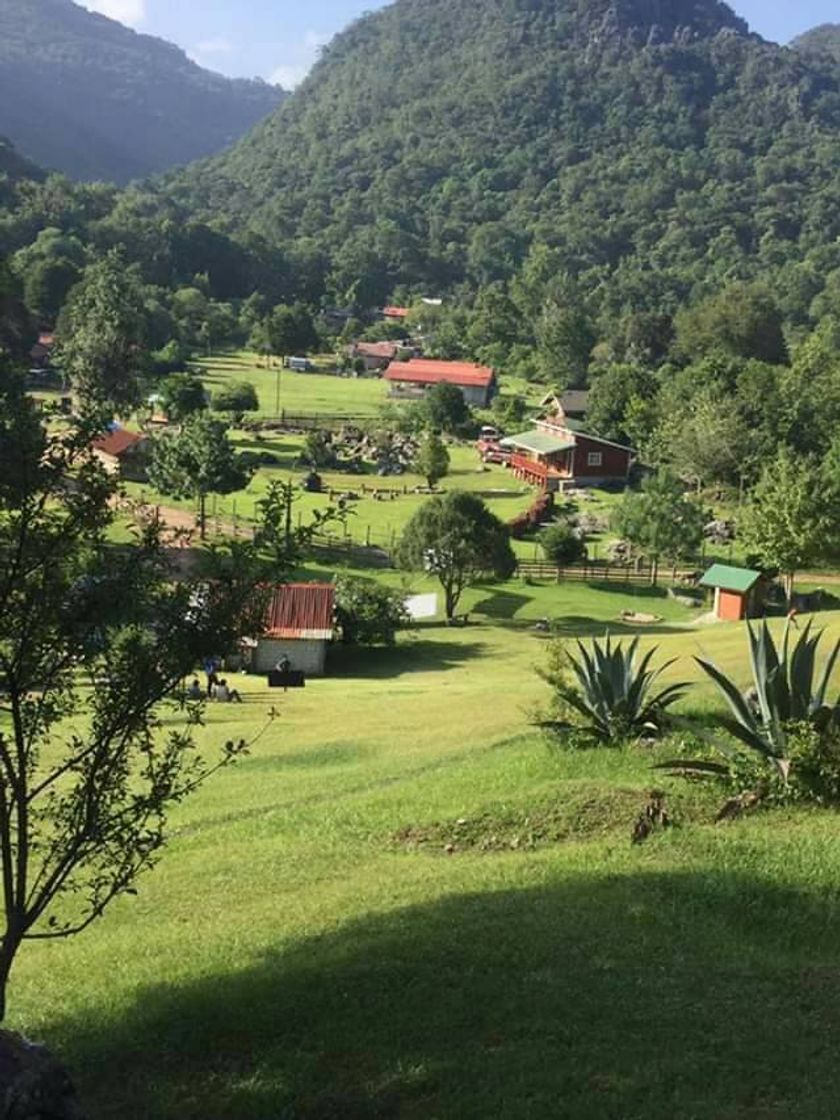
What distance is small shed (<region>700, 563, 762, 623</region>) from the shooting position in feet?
104

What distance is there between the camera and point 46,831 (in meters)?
12.8

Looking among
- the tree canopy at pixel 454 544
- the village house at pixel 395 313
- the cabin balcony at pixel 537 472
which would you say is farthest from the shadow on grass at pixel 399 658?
the village house at pixel 395 313

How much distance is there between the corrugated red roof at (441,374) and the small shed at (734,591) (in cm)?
5856

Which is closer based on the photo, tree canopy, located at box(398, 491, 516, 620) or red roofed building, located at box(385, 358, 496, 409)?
tree canopy, located at box(398, 491, 516, 620)

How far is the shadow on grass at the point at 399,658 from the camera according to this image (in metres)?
27.2

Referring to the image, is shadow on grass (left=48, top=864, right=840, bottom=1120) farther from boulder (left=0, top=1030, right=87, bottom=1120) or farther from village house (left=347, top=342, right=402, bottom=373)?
village house (left=347, top=342, right=402, bottom=373)

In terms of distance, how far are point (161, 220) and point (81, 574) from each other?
136m

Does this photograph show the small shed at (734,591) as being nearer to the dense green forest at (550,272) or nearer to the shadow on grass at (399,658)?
the shadow on grass at (399,658)

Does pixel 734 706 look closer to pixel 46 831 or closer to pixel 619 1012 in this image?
pixel 619 1012

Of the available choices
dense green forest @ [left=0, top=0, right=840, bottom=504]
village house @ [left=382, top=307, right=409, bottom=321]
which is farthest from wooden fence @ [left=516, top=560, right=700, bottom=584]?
village house @ [left=382, top=307, right=409, bottom=321]

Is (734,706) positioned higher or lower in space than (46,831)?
higher

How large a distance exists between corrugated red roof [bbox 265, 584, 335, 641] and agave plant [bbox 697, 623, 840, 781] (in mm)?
16525

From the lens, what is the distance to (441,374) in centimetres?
9212

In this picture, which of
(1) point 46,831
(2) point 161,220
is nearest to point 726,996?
Answer: (1) point 46,831
